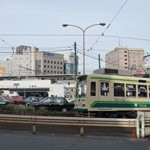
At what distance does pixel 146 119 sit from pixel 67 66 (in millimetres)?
100724

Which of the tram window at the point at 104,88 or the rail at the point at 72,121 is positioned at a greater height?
the tram window at the point at 104,88

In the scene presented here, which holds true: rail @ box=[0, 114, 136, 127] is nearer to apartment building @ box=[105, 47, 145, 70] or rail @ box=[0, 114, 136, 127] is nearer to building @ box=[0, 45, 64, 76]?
apartment building @ box=[105, 47, 145, 70]

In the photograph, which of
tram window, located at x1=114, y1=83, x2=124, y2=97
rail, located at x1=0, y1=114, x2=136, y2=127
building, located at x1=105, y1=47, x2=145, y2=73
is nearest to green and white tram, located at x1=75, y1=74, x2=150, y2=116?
tram window, located at x1=114, y1=83, x2=124, y2=97

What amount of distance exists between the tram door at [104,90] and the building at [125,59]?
46.6 meters

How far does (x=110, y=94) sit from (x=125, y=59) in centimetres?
5372

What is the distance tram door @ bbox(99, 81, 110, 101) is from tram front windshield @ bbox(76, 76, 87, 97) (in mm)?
1105

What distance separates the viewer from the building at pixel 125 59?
75.7 meters

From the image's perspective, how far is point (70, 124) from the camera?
1809 cm

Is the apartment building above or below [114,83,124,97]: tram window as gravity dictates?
above

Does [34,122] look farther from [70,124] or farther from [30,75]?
[30,75]

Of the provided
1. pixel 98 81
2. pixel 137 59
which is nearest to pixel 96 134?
pixel 98 81

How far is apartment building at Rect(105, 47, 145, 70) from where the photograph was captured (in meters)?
75.8

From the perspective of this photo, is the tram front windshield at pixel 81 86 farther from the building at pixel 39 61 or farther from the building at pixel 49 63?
the building at pixel 49 63

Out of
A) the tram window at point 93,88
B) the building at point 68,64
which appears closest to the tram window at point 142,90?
the tram window at point 93,88
